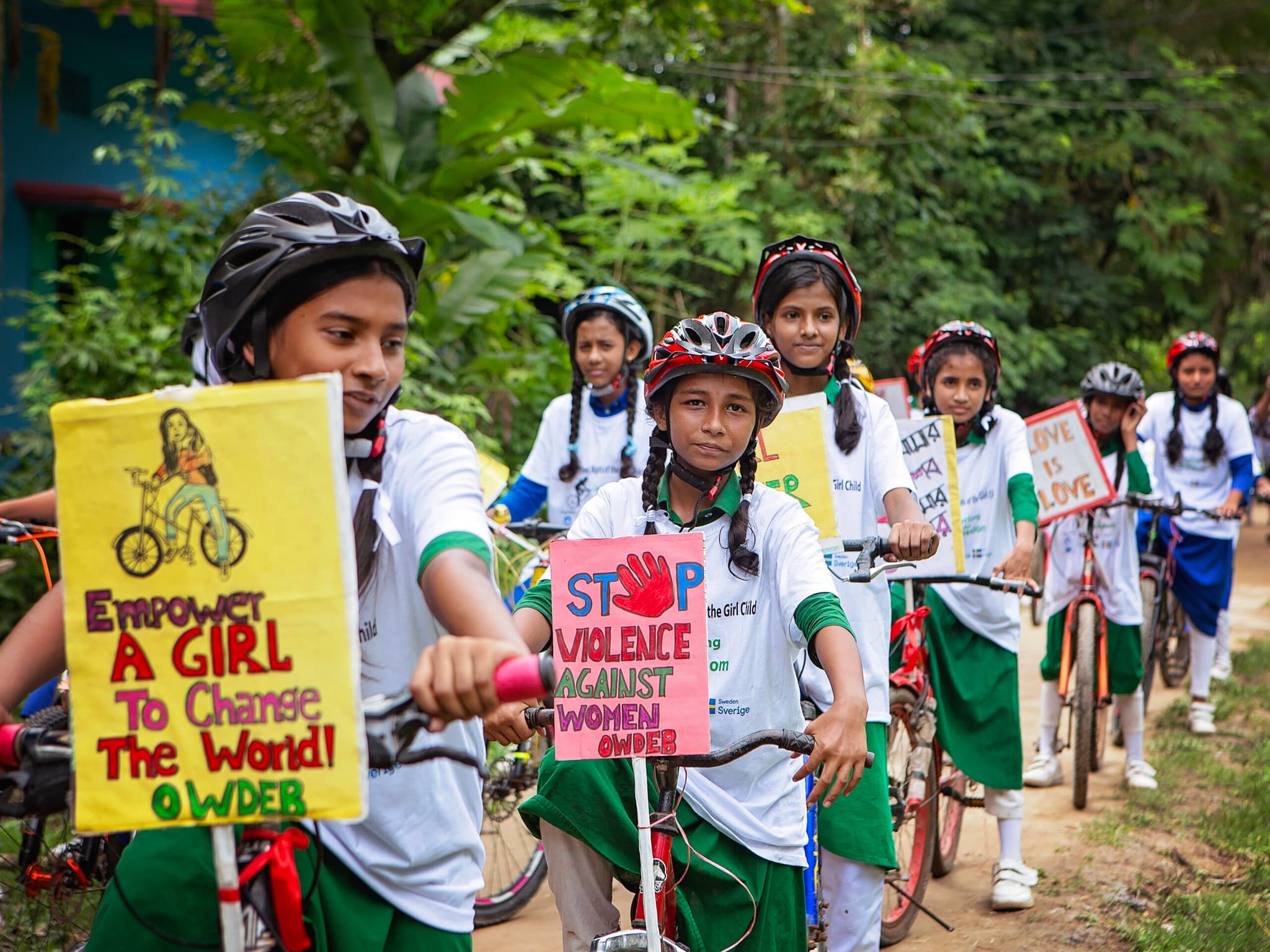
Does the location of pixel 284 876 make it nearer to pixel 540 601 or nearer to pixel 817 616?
pixel 540 601

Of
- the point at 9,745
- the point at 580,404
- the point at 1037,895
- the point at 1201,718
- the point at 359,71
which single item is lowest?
the point at 1037,895

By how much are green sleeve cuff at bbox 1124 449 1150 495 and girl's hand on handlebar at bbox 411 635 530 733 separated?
683cm

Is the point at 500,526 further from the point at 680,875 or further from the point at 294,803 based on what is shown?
the point at 294,803

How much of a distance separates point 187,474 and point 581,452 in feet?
14.2

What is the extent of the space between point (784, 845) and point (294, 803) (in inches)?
60.4

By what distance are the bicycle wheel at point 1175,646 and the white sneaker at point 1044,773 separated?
2.39 meters

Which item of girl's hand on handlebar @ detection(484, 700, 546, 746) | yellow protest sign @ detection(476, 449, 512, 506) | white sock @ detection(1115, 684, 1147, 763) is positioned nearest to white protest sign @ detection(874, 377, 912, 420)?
white sock @ detection(1115, 684, 1147, 763)

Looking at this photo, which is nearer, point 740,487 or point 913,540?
point 740,487

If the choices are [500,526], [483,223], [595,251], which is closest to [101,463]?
[500,526]

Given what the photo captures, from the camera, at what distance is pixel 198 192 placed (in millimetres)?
13438

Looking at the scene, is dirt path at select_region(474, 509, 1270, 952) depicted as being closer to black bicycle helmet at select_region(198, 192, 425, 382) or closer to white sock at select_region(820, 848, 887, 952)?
white sock at select_region(820, 848, 887, 952)

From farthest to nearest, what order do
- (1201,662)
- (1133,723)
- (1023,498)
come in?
(1201,662) → (1133,723) → (1023,498)

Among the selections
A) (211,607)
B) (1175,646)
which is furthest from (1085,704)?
(211,607)

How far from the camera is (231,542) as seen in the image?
6.23 feet
